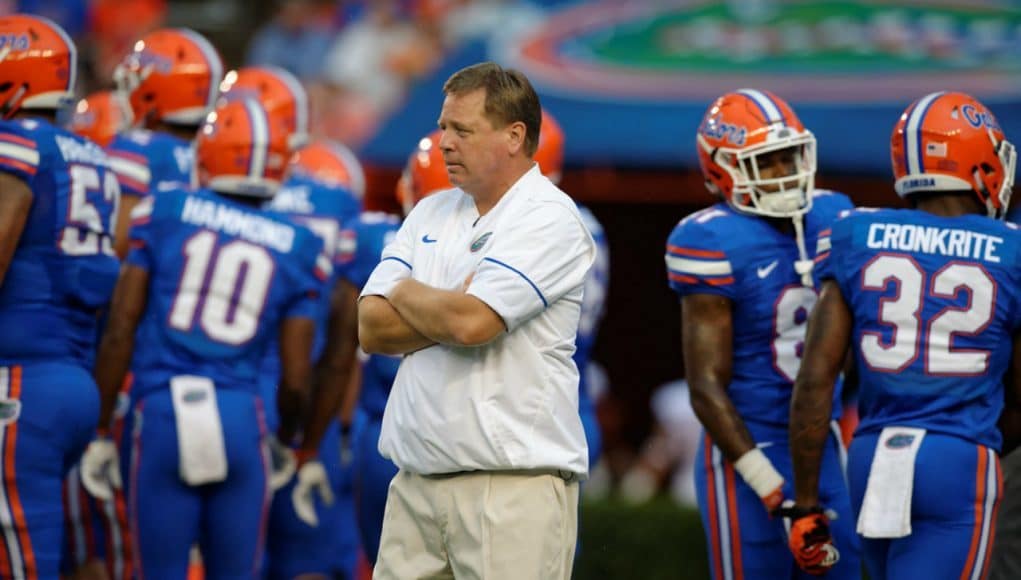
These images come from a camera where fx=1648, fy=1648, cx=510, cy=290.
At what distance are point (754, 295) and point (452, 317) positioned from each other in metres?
1.45

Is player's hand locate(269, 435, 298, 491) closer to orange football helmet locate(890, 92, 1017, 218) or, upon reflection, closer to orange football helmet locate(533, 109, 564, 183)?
orange football helmet locate(533, 109, 564, 183)

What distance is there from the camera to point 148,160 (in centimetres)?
674

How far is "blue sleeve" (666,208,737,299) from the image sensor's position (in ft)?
17.2

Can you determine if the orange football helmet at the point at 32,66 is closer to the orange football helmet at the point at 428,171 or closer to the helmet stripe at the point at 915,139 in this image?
the orange football helmet at the point at 428,171

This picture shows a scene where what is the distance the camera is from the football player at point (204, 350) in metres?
5.87

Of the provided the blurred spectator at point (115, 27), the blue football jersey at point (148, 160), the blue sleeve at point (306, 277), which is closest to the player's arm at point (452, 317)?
the blue sleeve at point (306, 277)

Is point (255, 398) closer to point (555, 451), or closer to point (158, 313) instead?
point (158, 313)

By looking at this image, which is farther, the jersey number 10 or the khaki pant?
the jersey number 10

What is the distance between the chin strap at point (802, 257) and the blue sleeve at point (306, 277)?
6.05 feet

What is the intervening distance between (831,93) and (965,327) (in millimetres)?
6624

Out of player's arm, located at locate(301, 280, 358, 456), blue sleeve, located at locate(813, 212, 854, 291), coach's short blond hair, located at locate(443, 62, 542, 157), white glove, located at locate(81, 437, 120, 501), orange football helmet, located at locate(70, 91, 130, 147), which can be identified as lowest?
white glove, located at locate(81, 437, 120, 501)

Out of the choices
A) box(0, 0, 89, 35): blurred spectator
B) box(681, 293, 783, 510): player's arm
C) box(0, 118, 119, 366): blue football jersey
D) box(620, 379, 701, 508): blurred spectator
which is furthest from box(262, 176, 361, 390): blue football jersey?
box(0, 0, 89, 35): blurred spectator

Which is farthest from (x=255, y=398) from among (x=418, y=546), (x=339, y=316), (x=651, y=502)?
(x=651, y=502)

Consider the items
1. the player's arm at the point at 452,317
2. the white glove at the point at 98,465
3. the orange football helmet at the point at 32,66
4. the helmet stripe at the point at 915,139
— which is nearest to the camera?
the player's arm at the point at 452,317
